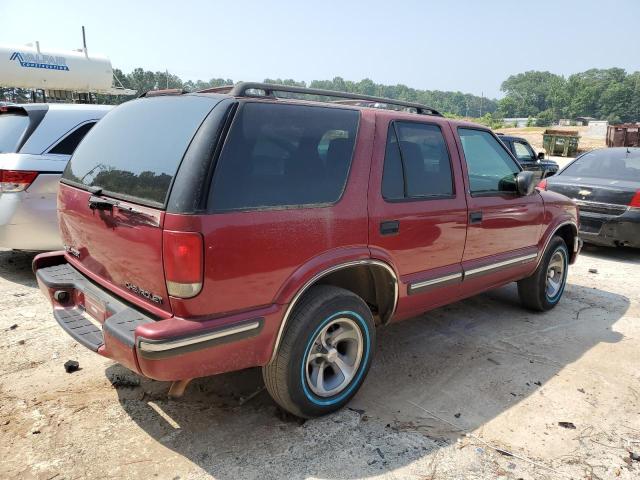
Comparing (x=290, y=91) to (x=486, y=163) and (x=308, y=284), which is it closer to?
(x=308, y=284)

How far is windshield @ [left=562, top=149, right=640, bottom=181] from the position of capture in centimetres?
750

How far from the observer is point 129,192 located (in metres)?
2.64

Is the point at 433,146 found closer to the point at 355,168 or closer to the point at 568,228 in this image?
the point at 355,168

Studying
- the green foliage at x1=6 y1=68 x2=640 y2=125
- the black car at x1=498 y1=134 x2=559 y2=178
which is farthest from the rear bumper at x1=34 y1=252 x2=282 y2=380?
the green foliage at x1=6 y1=68 x2=640 y2=125

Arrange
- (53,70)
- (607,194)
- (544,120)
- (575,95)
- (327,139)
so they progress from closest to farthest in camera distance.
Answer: (327,139) → (607,194) → (53,70) → (544,120) → (575,95)

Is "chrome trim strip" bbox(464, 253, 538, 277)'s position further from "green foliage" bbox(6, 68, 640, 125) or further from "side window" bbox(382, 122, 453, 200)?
"green foliage" bbox(6, 68, 640, 125)

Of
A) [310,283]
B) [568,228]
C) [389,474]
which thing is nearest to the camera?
[389,474]

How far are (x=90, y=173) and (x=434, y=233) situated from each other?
7.45ft

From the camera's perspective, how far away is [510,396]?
3340 millimetres

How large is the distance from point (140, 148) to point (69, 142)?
284cm

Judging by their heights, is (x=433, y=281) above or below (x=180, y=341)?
below

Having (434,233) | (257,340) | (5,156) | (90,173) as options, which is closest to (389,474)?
(257,340)

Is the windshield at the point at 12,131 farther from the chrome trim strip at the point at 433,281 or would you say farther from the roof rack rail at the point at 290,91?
the chrome trim strip at the point at 433,281

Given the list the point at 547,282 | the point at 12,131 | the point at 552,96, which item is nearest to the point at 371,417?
the point at 547,282
